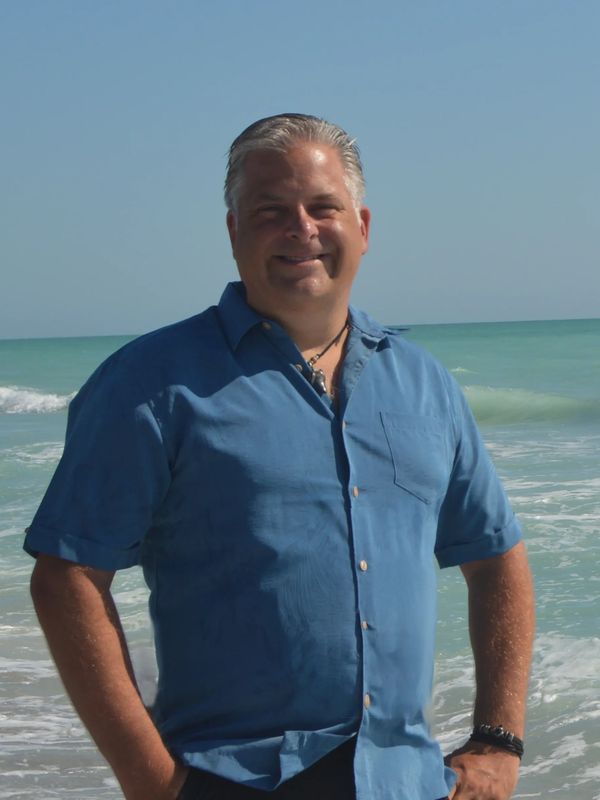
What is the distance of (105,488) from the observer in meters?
1.95

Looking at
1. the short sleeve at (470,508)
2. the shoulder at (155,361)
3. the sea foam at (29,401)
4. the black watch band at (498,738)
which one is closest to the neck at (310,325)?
the shoulder at (155,361)

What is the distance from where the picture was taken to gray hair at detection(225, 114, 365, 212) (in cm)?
217

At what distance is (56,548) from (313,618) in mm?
417

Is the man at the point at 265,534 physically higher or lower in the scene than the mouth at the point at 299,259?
lower

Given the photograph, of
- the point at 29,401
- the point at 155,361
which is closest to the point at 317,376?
the point at 155,361

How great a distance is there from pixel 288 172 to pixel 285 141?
54 millimetres

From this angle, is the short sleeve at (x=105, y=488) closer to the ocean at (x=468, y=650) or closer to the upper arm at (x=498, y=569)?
the ocean at (x=468, y=650)

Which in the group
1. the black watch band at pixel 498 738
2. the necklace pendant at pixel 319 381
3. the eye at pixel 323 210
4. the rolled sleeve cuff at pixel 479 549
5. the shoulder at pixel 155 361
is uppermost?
the eye at pixel 323 210

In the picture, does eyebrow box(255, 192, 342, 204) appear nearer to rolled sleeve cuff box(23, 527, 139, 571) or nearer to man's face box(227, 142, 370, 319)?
man's face box(227, 142, 370, 319)

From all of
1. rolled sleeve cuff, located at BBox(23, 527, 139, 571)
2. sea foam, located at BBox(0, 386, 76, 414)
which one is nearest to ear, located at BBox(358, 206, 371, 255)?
rolled sleeve cuff, located at BBox(23, 527, 139, 571)

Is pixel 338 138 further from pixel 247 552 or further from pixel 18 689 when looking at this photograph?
pixel 18 689

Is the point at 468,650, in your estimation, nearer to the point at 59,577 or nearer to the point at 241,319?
the point at 241,319

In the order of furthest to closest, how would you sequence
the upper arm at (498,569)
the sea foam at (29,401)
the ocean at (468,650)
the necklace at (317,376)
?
the sea foam at (29,401), the ocean at (468,650), the upper arm at (498,569), the necklace at (317,376)

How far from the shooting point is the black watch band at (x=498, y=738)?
227cm
